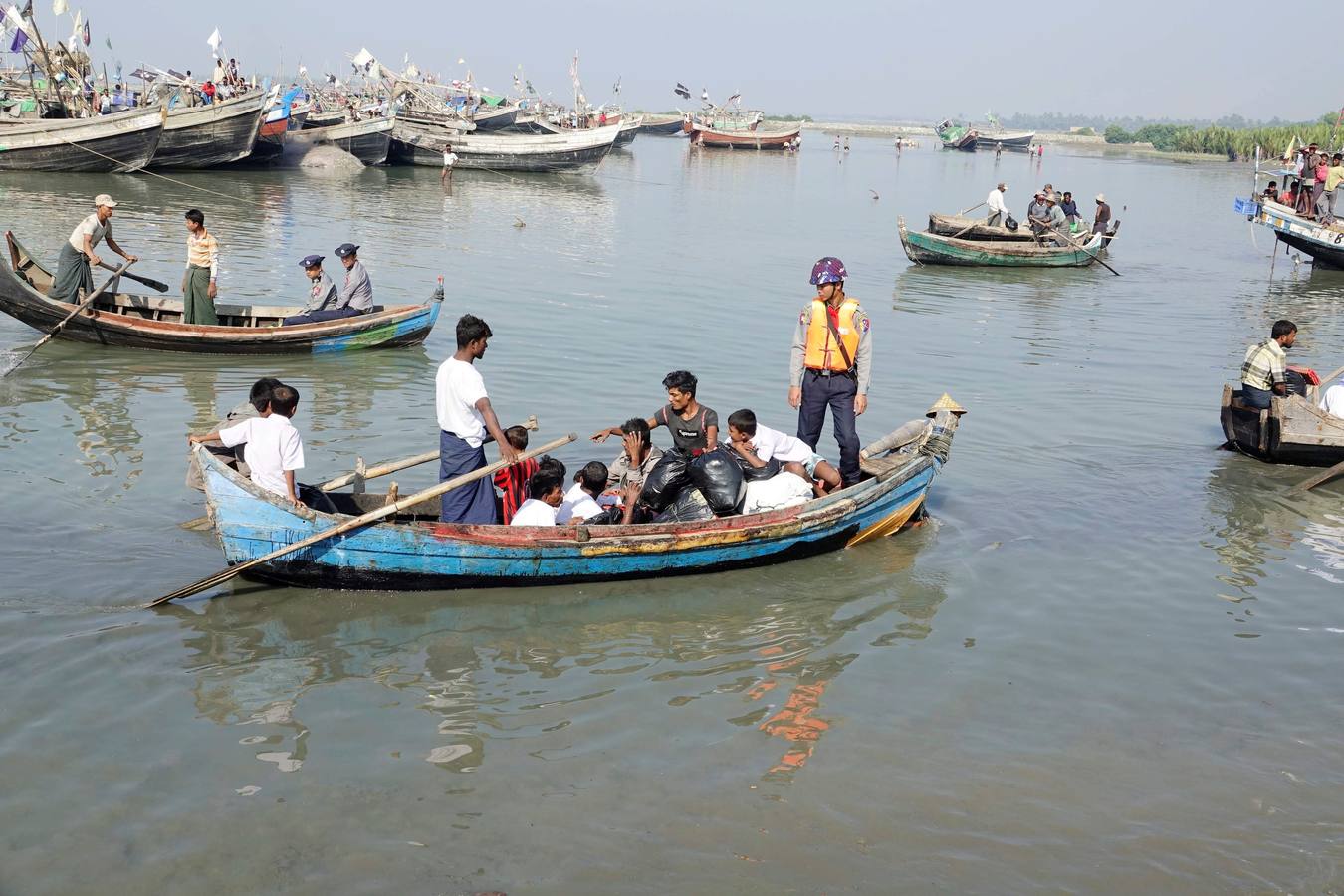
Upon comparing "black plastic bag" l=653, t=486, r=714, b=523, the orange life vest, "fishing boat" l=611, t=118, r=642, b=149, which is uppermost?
"fishing boat" l=611, t=118, r=642, b=149

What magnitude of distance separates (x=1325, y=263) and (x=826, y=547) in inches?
788

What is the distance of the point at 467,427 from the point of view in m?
6.75

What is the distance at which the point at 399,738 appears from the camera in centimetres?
544

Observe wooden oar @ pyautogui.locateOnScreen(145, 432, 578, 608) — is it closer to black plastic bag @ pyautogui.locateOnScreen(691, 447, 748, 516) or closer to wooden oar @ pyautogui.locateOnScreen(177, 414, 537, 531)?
wooden oar @ pyautogui.locateOnScreen(177, 414, 537, 531)

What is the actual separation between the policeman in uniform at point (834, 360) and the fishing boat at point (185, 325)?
20.8ft

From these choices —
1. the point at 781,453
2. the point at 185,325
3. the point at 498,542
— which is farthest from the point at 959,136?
the point at 498,542

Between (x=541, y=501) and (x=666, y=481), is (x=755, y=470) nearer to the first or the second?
(x=666, y=481)

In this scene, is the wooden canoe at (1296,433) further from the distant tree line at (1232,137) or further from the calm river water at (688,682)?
the distant tree line at (1232,137)

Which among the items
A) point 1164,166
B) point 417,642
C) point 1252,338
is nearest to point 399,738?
point 417,642

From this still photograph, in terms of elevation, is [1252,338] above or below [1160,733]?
above

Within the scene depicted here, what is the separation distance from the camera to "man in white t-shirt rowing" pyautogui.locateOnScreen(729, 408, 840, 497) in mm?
7777

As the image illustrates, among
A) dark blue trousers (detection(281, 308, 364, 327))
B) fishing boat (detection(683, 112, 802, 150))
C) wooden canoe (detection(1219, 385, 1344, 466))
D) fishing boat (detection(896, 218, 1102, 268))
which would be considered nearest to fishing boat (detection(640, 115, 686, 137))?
fishing boat (detection(683, 112, 802, 150))

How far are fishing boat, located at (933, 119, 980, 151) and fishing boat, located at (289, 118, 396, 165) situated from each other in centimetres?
5291

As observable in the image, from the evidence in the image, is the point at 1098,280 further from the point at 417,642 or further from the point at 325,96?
the point at 325,96
